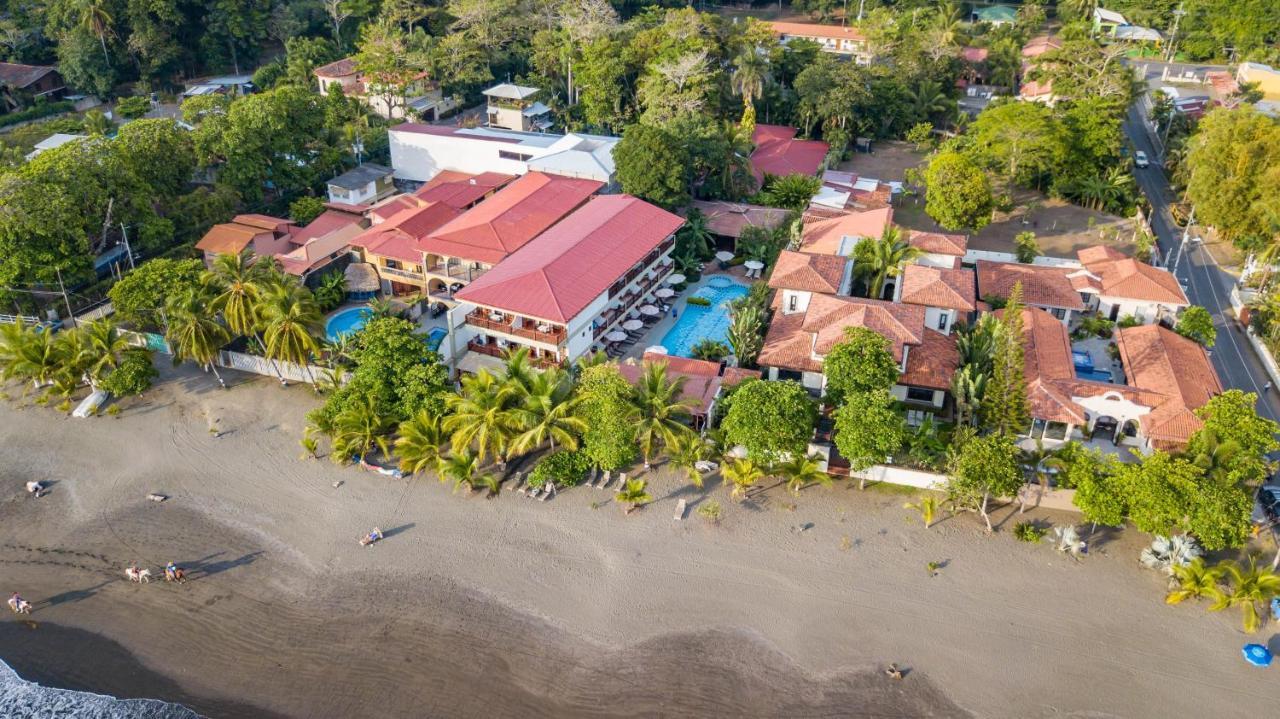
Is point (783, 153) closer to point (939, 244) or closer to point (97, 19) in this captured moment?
point (939, 244)

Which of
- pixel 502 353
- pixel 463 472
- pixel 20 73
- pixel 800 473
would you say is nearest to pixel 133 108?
pixel 20 73

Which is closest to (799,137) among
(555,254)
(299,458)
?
(555,254)

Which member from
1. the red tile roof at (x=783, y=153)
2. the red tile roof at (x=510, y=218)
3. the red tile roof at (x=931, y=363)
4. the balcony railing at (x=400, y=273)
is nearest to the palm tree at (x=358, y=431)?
the red tile roof at (x=510, y=218)

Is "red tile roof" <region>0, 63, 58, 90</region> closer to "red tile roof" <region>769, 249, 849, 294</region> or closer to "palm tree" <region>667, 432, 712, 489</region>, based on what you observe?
"red tile roof" <region>769, 249, 849, 294</region>

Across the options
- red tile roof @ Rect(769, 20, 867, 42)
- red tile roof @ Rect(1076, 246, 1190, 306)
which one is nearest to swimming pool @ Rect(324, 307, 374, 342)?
red tile roof @ Rect(1076, 246, 1190, 306)

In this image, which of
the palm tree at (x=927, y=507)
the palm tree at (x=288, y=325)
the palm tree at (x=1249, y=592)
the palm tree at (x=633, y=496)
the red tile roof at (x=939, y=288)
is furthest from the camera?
the red tile roof at (x=939, y=288)

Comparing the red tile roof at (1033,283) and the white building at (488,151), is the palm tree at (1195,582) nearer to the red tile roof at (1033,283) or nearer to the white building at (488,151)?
the red tile roof at (1033,283)

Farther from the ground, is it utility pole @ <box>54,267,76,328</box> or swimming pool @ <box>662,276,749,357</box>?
utility pole @ <box>54,267,76,328</box>
